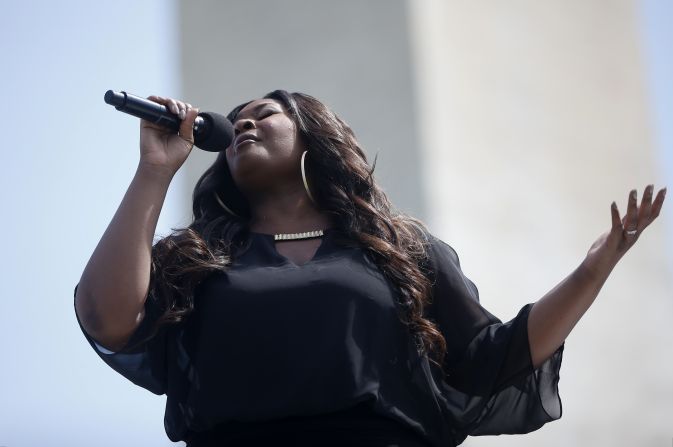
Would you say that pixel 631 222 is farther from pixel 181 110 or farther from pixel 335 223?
pixel 181 110

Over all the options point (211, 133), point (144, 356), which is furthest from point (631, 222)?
point (144, 356)

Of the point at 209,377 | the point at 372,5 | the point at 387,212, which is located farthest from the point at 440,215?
the point at 209,377

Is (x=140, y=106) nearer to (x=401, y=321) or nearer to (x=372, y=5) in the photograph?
(x=401, y=321)

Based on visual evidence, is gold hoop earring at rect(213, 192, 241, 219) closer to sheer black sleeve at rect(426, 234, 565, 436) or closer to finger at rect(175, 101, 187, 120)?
finger at rect(175, 101, 187, 120)

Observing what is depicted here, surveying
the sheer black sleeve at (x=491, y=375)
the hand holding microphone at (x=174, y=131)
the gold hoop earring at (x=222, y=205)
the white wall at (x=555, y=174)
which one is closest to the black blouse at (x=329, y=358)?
the sheer black sleeve at (x=491, y=375)

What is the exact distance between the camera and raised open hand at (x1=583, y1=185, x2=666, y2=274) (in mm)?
2840

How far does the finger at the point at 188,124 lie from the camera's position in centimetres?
291

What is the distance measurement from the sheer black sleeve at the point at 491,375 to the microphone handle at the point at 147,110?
2.33ft

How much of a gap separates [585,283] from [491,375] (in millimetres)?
297

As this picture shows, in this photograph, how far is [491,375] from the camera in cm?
294

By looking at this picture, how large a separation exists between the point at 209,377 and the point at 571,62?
5995 millimetres

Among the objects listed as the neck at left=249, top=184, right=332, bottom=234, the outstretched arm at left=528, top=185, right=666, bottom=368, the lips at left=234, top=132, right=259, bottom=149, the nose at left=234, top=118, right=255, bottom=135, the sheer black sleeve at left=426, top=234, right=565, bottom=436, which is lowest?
the sheer black sleeve at left=426, top=234, right=565, bottom=436

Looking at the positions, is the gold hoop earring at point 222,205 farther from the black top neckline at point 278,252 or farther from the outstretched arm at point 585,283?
the outstretched arm at point 585,283

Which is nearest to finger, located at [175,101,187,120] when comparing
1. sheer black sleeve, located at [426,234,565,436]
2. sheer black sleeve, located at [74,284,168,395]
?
sheer black sleeve, located at [74,284,168,395]
